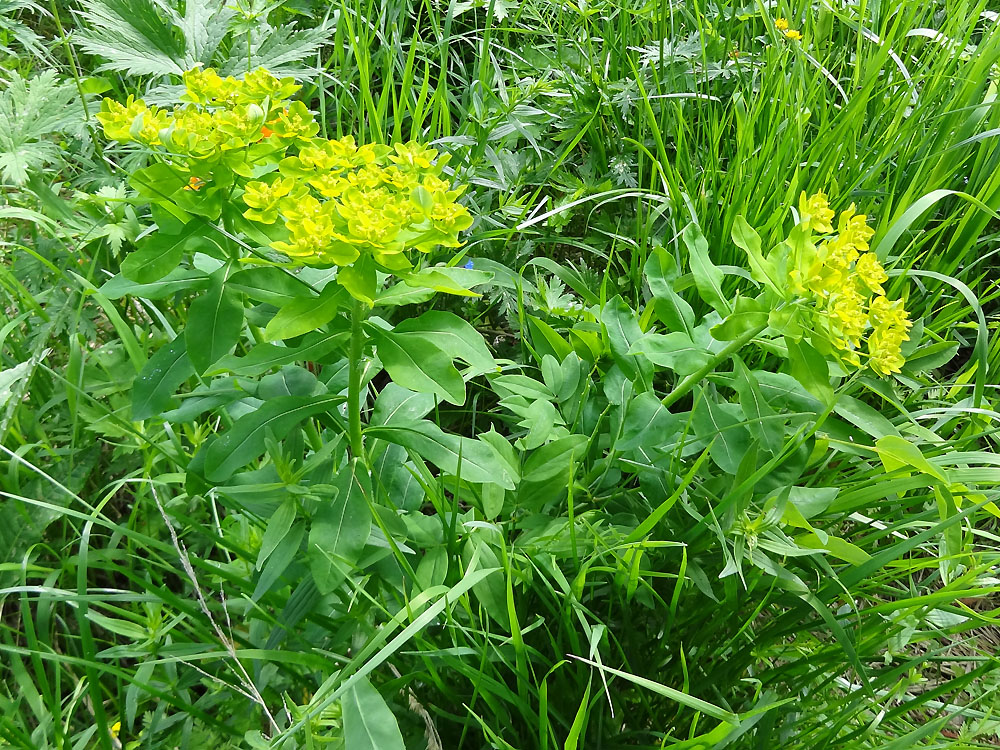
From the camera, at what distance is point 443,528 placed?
3.85 feet

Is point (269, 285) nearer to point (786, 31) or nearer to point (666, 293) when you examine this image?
point (666, 293)

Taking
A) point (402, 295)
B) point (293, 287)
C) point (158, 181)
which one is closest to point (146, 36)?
point (158, 181)

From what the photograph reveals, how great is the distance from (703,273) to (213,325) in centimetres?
76

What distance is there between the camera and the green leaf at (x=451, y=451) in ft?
3.56

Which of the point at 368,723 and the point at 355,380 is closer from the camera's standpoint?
the point at 368,723

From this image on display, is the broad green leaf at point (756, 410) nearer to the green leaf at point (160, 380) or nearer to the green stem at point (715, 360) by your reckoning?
the green stem at point (715, 360)

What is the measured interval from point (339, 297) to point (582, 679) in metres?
0.73

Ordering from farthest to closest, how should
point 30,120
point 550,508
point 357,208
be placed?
point 30,120 < point 550,508 < point 357,208

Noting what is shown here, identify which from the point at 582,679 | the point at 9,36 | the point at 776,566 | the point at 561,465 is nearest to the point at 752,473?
the point at 776,566

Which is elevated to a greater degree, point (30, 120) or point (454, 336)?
point (30, 120)

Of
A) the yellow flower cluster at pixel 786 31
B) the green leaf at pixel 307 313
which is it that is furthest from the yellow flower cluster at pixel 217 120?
the yellow flower cluster at pixel 786 31

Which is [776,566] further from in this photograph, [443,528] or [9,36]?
[9,36]

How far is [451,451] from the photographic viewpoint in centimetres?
110

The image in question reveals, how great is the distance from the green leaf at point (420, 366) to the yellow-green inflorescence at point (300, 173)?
0.35 feet
